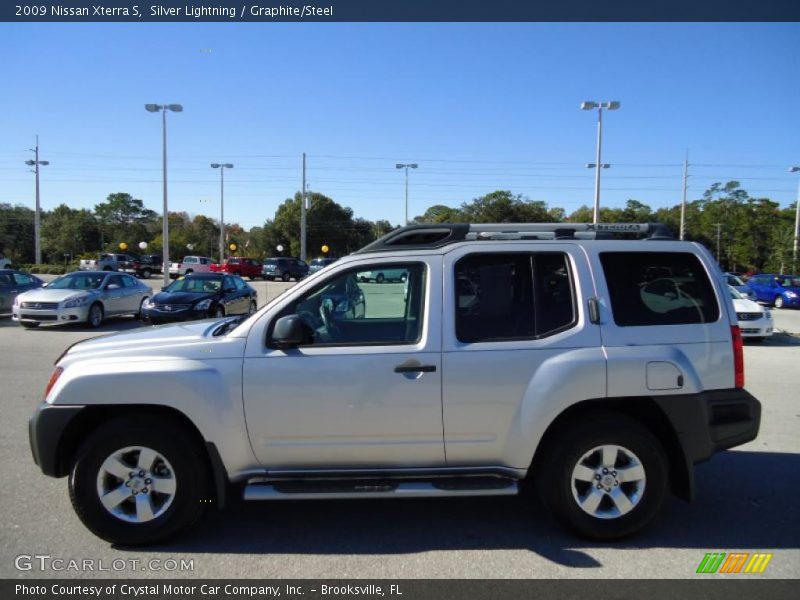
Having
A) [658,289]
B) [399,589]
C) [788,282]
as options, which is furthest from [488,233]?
[788,282]

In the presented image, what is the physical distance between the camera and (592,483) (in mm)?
3672

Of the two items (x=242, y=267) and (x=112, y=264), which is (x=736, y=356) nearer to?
(x=242, y=267)

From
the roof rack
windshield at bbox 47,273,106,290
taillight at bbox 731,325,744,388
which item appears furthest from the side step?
windshield at bbox 47,273,106,290

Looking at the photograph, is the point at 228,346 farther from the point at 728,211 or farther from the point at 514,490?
the point at 728,211

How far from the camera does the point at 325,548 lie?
362 cm

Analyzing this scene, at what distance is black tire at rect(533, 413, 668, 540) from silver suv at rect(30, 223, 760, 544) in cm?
1

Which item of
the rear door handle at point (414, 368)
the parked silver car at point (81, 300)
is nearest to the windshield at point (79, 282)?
the parked silver car at point (81, 300)

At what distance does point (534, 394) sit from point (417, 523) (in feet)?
4.26

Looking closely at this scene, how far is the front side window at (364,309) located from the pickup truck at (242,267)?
44.1m

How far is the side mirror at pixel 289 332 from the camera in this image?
351 centimetres

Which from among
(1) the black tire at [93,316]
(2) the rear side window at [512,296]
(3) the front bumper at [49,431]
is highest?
(2) the rear side window at [512,296]

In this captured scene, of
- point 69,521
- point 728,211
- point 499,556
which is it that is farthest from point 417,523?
point 728,211

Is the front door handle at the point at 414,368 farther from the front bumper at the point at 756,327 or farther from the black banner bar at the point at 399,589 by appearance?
the front bumper at the point at 756,327

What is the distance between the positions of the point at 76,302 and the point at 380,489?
13603 millimetres
